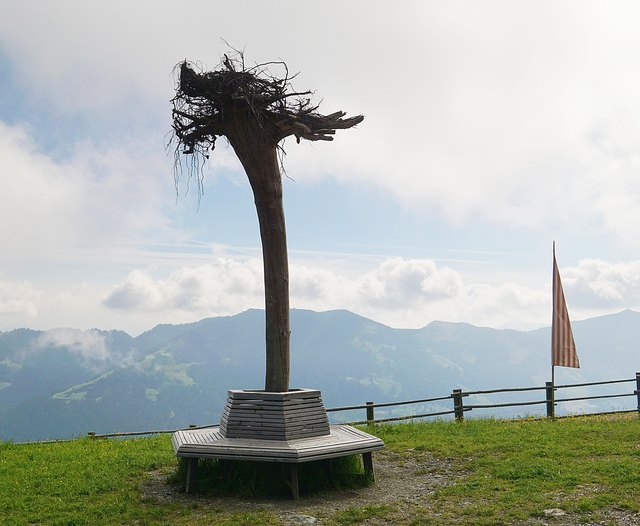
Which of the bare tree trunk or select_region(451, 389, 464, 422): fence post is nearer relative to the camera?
the bare tree trunk

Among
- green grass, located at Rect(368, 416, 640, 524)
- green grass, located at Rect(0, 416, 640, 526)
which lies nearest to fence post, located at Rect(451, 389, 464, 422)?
green grass, located at Rect(368, 416, 640, 524)

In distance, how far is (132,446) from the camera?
12375mm

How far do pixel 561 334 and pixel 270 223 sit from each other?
9465 mm

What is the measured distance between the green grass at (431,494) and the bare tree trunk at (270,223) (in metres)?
1.86

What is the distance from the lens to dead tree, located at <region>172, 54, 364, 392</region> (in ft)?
28.9

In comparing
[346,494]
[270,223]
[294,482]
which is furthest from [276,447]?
[270,223]

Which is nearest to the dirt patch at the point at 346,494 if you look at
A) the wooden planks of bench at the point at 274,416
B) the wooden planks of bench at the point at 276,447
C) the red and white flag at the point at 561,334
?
the wooden planks of bench at the point at 276,447

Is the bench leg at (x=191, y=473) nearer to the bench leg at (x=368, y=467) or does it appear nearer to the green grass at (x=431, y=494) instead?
the green grass at (x=431, y=494)

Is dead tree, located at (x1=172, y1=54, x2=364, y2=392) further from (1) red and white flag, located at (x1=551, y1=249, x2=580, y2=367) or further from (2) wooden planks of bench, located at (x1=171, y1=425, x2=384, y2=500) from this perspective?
(1) red and white flag, located at (x1=551, y1=249, x2=580, y2=367)

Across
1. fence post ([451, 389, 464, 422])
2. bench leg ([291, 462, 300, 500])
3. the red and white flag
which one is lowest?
bench leg ([291, 462, 300, 500])

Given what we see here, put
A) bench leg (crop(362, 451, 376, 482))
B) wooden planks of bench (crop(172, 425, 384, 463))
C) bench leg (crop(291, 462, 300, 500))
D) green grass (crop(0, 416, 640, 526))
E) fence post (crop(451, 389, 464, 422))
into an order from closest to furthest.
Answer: green grass (crop(0, 416, 640, 526))
wooden planks of bench (crop(172, 425, 384, 463))
bench leg (crop(291, 462, 300, 500))
bench leg (crop(362, 451, 376, 482))
fence post (crop(451, 389, 464, 422))

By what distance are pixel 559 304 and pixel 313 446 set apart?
1001 centimetres

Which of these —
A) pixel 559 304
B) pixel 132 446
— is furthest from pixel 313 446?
pixel 559 304

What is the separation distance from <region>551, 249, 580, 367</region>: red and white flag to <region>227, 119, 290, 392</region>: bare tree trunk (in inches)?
349
